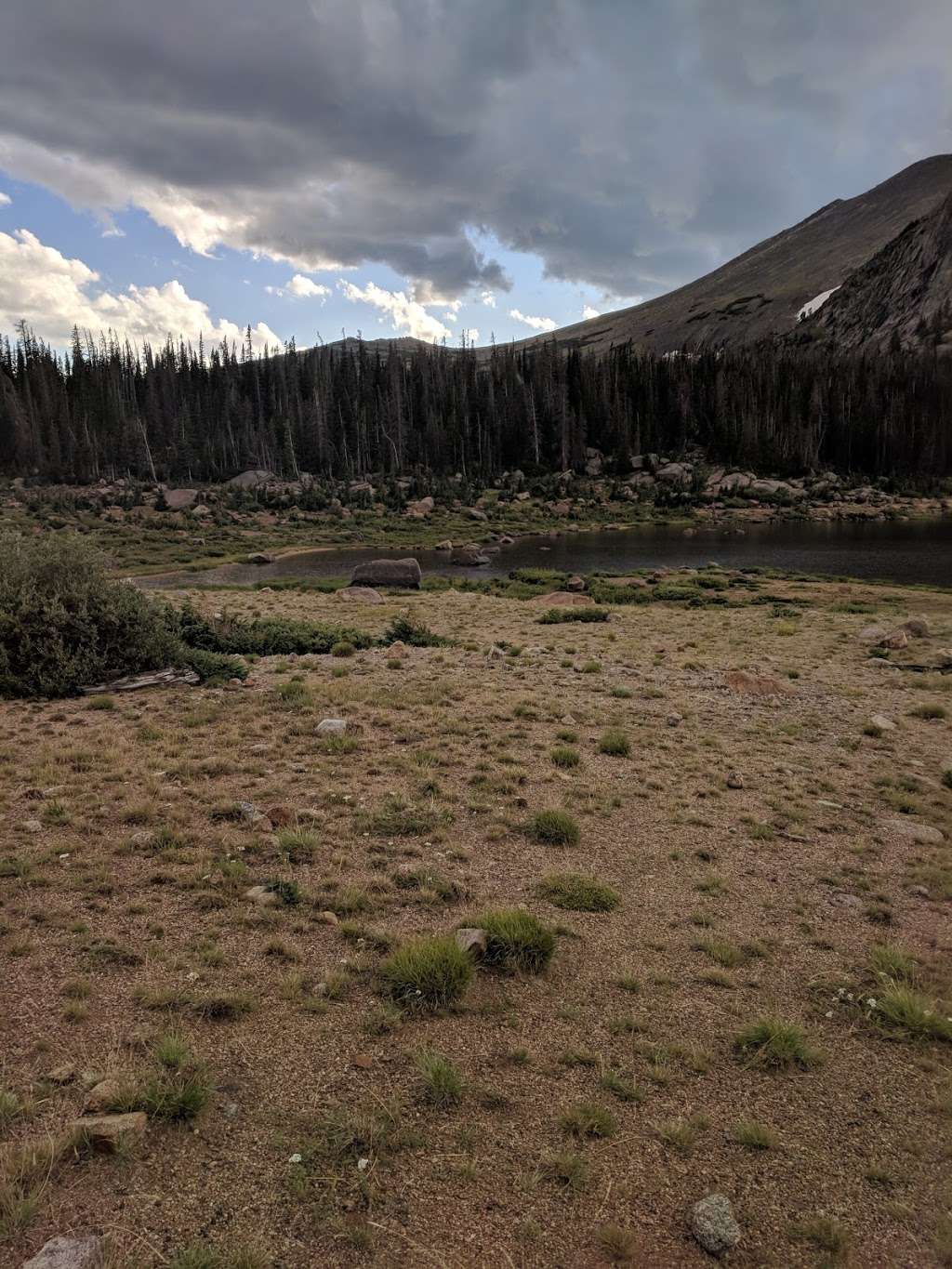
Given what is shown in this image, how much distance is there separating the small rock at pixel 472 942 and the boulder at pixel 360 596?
2464 cm

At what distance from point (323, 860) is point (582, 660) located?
12.1 metres

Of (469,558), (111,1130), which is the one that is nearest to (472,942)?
(111,1130)

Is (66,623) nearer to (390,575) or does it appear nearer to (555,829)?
(555,829)

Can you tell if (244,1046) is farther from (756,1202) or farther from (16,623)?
(16,623)

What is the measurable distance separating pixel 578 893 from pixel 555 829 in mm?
1446

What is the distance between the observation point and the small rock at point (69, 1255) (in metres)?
3.38

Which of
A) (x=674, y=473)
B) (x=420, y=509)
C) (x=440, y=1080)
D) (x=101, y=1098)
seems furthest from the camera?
(x=674, y=473)

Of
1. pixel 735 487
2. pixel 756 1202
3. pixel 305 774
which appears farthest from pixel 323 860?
pixel 735 487

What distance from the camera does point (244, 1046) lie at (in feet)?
16.5

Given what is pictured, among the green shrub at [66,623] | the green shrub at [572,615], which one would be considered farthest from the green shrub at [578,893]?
the green shrub at [572,615]

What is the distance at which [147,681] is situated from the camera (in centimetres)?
1459

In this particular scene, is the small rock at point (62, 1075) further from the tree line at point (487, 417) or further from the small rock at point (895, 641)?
the tree line at point (487, 417)

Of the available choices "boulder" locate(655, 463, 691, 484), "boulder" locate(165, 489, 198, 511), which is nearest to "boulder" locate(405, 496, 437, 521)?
"boulder" locate(165, 489, 198, 511)

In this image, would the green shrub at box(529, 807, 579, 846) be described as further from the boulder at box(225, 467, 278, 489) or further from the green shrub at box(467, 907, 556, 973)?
the boulder at box(225, 467, 278, 489)
